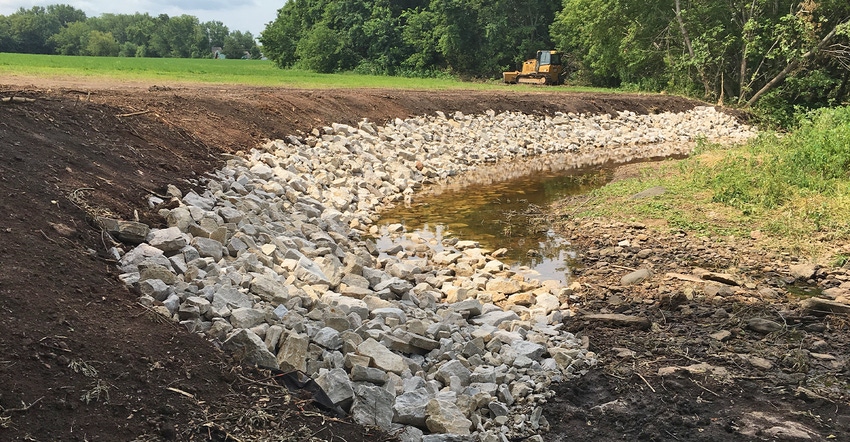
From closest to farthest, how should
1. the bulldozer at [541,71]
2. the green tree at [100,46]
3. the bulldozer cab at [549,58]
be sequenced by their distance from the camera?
the bulldozer at [541,71], the bulldozer cab at [549,58], the green tree at [100,46]

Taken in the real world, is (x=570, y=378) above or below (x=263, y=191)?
below

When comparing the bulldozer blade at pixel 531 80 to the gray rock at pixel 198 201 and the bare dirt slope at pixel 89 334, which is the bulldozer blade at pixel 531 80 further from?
the gray rock at pixel 198 201

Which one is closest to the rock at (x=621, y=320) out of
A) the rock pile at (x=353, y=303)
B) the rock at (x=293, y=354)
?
the rock pile at (x=353, y=303)

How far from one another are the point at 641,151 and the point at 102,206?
1645 cm

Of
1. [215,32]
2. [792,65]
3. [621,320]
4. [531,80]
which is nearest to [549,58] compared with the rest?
[531,80]

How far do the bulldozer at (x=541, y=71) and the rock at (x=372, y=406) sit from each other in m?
31.4

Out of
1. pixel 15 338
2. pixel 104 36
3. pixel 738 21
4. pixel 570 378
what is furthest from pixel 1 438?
pixel 104 36

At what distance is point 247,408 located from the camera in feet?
12.8

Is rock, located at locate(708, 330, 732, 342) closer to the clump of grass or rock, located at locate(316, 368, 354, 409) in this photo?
rock, located at locate(316, 368, 354, 409)

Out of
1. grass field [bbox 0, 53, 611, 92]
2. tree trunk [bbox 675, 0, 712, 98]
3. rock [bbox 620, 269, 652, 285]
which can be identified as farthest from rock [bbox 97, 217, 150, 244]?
tree trunk [bbox 675, 0, 712, 98]

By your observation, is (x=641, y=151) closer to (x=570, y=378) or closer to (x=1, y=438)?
(x=570, y=378)

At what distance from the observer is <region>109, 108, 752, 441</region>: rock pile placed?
4.55m

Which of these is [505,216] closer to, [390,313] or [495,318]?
[495,318]

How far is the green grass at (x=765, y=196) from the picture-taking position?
8852 millimetres
